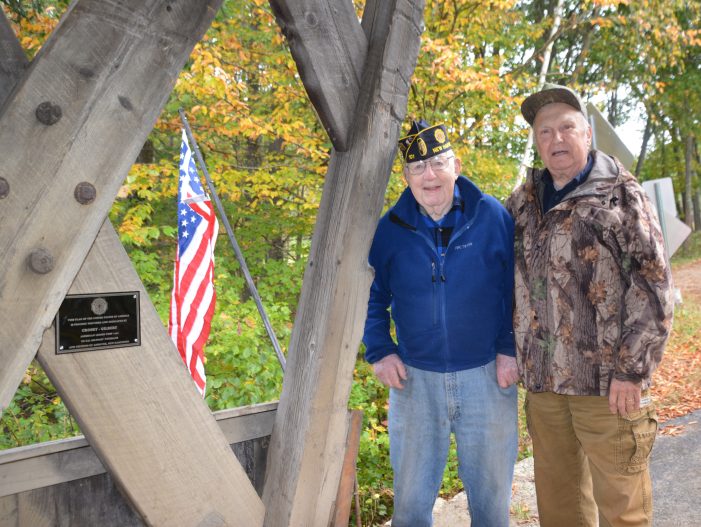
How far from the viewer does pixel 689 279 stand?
17719mm

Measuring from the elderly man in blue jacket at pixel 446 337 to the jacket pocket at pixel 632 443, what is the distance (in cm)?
44

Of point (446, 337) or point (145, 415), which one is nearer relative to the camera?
point (145, 415)

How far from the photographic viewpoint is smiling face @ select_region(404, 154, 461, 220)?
272 centimetres

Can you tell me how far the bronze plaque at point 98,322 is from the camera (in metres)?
1.62

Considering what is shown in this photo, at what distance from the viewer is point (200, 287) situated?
4465 millimetres

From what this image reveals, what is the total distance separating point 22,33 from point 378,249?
17.3 feet

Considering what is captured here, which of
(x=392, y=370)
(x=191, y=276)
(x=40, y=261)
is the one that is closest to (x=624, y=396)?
(x=392, y=370)

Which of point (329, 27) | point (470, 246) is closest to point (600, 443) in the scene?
point (470, 246)

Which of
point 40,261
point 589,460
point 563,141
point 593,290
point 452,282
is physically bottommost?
point 589,460

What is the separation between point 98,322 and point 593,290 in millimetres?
2008

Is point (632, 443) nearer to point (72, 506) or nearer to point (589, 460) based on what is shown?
point (589, 460)

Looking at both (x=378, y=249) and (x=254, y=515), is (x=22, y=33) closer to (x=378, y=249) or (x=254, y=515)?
(x=378, y=249)

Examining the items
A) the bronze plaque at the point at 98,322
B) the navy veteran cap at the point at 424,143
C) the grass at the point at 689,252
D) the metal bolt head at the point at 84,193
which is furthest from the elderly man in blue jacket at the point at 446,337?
the grass at the point at 689,252

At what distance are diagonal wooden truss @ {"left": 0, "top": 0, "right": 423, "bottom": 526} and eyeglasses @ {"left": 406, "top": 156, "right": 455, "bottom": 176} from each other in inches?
17.7
